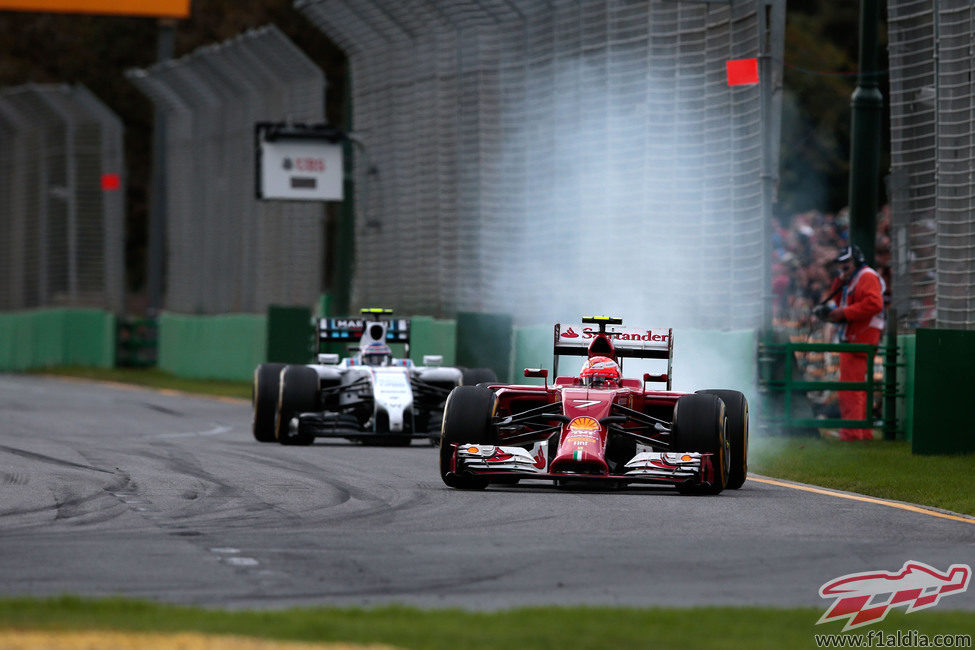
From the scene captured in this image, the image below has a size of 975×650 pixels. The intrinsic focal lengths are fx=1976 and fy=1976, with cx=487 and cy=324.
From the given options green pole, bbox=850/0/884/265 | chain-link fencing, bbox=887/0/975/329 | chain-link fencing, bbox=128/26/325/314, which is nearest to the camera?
chain-link fencing, bbox=887/0/975/329

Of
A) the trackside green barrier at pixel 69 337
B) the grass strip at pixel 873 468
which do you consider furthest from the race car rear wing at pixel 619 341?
the trackside green barrier at pixel 69 337

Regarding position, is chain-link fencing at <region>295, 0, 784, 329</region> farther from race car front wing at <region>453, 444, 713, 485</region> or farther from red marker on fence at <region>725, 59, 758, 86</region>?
race car front wing at <region>453, 444, 713, 485</region>

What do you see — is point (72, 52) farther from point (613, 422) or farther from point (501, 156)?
point (613, 422)

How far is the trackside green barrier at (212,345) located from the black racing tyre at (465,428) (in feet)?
60.3

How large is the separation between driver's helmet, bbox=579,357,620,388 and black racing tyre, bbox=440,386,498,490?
0.78m

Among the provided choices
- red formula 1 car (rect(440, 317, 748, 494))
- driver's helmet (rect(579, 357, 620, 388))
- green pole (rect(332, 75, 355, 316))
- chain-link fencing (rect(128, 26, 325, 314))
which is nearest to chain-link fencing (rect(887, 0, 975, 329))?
red formula 1 car (rect(440, 317, 748, 494))

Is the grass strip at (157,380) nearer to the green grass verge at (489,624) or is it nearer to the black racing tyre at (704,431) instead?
the black racing tyre at (704,431)

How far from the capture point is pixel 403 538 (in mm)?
10234

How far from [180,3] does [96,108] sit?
449 inches

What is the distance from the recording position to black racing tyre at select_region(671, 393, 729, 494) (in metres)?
13.2

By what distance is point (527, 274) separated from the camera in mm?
25859

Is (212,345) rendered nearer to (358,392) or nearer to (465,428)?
(358,392)

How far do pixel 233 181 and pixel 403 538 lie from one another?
26.9m

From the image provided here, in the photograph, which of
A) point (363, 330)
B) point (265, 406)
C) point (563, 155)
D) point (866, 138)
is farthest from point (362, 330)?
point (563, 155)
